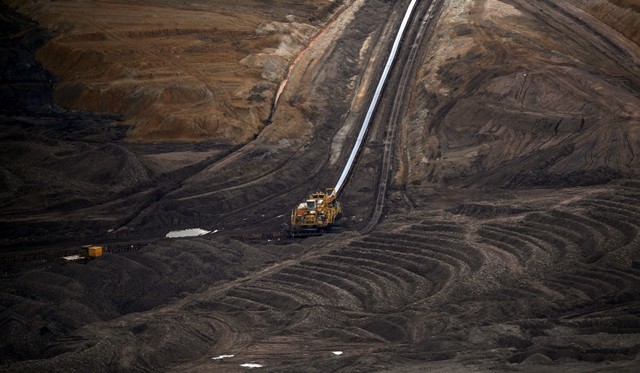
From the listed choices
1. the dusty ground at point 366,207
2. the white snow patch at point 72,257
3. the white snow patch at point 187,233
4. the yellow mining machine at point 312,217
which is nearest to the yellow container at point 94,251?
the white snow patch at point 72,257

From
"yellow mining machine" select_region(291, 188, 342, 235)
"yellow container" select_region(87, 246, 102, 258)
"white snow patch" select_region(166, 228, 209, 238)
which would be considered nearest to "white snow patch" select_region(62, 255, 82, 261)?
"yellow container" select_region(87, 246, 102, 258)

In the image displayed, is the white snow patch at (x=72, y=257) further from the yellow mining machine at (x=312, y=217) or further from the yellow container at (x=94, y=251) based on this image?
the yellow mining machine at (x=312, y=217)

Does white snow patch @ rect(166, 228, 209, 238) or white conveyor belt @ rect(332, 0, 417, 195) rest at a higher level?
white conveyor belt @ rect(332, 0, 417, 195)

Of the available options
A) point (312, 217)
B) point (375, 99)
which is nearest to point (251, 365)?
point (312, 217)

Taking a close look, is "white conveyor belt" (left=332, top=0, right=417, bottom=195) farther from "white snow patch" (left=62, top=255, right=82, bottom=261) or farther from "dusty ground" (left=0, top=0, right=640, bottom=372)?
"white snow patch" (left=62, top=255, right=82, bottom=261)

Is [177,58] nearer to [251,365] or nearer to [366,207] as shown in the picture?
[366,207]

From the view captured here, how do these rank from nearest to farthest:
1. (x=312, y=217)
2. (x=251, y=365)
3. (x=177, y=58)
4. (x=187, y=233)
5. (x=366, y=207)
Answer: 1. (x=251, y=365)
2. (x=312, y=217)
3. (x=187, y=233)
4. (x=366, y=207)
5. (x=177, y=58)

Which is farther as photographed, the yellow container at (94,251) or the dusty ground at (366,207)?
the yellow container at (94,251)
